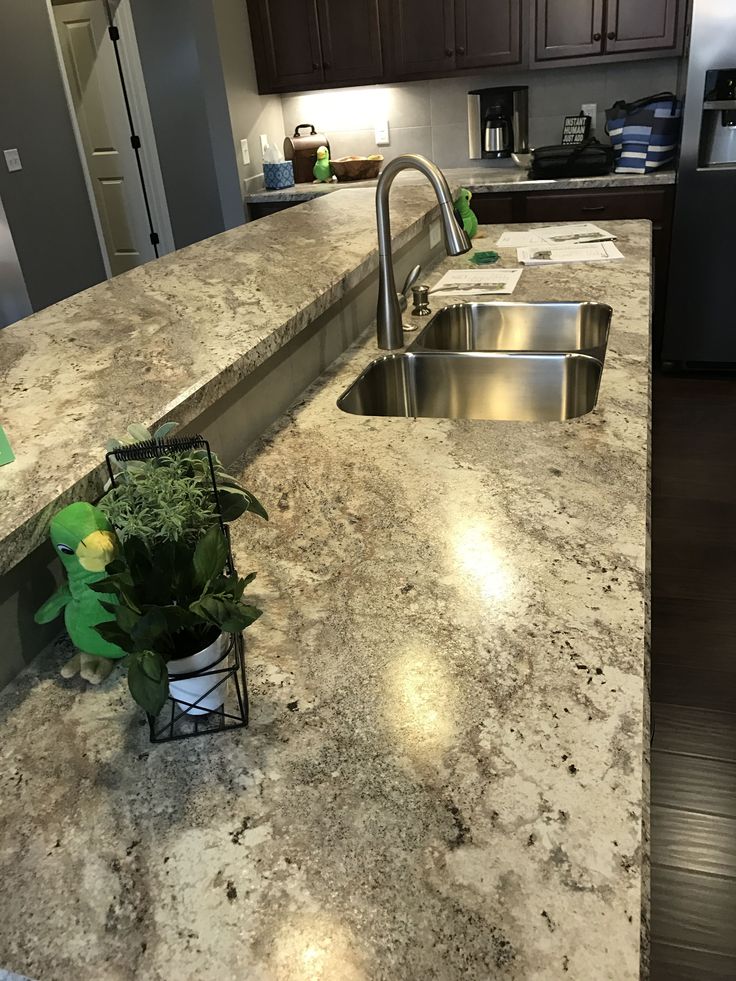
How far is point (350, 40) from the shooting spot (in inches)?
159

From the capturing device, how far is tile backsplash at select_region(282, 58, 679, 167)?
13.0ft

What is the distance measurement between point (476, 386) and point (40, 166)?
12.7ft

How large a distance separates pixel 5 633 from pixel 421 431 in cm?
74

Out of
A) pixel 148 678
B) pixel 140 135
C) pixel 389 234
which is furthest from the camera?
pixel 140 135

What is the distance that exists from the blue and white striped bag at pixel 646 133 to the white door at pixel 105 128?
346cm

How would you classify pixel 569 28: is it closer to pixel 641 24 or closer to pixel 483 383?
pixel 641 24

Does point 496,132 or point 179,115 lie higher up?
point 179,115

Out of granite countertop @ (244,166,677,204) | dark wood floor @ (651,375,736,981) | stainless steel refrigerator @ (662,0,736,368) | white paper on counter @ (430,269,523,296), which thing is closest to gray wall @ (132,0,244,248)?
granite countertop @ (244,166,677,204)

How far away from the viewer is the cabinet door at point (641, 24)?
3.54 m

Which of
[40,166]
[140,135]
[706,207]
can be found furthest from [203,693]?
[140,135]

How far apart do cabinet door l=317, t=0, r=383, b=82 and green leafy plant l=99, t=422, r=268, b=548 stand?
3.99 m

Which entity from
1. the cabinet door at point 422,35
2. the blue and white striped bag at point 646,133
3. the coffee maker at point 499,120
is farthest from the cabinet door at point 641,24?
the cabinet door at point 422,35

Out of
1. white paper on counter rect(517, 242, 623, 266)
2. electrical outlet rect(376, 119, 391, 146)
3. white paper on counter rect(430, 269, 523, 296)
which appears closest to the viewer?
white paper on counter rect(430, 269, 523, 296)

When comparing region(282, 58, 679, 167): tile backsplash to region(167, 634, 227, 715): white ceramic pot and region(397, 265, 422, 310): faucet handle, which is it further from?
region(167, 634, 227, 715): white ceramic pot
